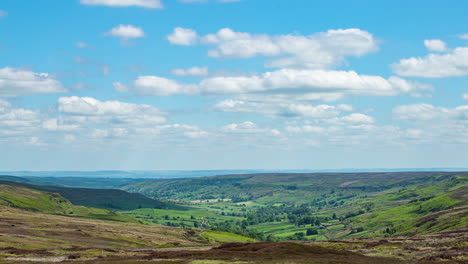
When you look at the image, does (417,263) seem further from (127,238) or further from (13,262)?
(127,238)

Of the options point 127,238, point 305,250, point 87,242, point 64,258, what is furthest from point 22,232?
point 305,250

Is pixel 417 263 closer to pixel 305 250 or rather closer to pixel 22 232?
pixel 305 250

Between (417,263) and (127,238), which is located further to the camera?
(127,238)

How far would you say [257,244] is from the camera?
4070 inches

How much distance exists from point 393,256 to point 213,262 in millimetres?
41667

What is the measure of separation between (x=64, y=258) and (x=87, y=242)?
48473 mm

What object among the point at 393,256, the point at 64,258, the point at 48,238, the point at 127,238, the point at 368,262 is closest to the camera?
the point at 368,262

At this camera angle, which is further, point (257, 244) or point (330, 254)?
point (257, 244)

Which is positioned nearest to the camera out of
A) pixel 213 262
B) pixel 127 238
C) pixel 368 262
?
Answer: pixel 213 262

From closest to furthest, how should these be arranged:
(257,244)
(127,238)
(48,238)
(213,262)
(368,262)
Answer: (213,262) < (368,262) < (257,244) < (48,238) < (127,238)

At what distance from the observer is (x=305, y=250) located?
9850 cm

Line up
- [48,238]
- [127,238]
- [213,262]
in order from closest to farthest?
1. [213,262]
2. [48,238]
3. [127,238]

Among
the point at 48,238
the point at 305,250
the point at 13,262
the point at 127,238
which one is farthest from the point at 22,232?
the point at 305,250

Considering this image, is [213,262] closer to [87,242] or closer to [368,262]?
[368,262]
